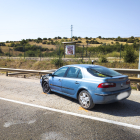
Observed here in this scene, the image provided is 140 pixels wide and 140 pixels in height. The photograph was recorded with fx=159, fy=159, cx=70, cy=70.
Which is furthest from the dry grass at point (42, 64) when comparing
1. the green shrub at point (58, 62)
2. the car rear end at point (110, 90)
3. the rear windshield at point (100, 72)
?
the car rear end at point (110, 90)

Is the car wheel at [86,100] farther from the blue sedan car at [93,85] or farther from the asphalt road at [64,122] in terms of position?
the asphalt road at [64,122]

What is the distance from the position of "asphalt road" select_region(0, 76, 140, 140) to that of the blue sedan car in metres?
0.42

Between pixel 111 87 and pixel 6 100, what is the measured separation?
4.08 meters

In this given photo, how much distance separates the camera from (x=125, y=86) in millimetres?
5031

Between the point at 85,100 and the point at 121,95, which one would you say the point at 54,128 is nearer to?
the point at 85,100

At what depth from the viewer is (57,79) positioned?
6254mm

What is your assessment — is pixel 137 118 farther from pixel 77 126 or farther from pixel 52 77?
pixel 52 77

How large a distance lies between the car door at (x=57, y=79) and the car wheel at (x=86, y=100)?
1225mm

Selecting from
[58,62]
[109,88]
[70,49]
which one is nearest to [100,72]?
[109,88]

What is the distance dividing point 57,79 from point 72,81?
956 millimetres

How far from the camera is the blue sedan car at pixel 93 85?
4.61m

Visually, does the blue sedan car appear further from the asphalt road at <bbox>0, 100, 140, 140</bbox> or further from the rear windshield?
the asphalt road at <bbox>0, 100, 140, 140</bbox>

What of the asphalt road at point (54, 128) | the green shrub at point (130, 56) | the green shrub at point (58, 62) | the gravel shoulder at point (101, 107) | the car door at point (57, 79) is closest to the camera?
the asphalt road at point (54, 128)

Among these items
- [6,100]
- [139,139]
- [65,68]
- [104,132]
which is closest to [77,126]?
[104,132]
